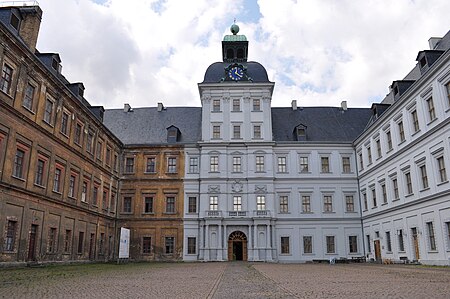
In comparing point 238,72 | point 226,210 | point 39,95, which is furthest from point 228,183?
point 39,95

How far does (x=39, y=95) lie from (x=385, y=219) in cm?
2736

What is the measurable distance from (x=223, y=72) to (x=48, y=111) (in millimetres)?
20806

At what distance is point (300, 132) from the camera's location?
40.9 metres

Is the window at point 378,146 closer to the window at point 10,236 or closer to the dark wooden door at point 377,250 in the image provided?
the dark wooden door at point 377,250

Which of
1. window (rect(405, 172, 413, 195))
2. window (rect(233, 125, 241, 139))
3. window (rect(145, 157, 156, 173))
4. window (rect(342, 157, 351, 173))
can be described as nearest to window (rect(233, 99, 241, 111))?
window (rect(233, 125, 241, 139))

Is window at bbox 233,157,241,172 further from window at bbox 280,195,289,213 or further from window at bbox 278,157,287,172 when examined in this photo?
window at bbox 280,195,289,213

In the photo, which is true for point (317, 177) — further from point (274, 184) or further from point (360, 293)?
point (360, 293)

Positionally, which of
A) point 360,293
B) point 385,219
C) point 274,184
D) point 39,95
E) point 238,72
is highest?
point 238,72

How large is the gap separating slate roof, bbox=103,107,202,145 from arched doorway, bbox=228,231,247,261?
34.2ft

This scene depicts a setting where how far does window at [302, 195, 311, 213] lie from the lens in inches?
1531

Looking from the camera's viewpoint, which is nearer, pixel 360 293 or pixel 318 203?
pixel 360 293

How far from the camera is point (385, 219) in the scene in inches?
1270

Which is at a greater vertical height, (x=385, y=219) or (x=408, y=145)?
(x=408, y=145)

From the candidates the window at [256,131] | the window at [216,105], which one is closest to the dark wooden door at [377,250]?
the window at [256,131]
